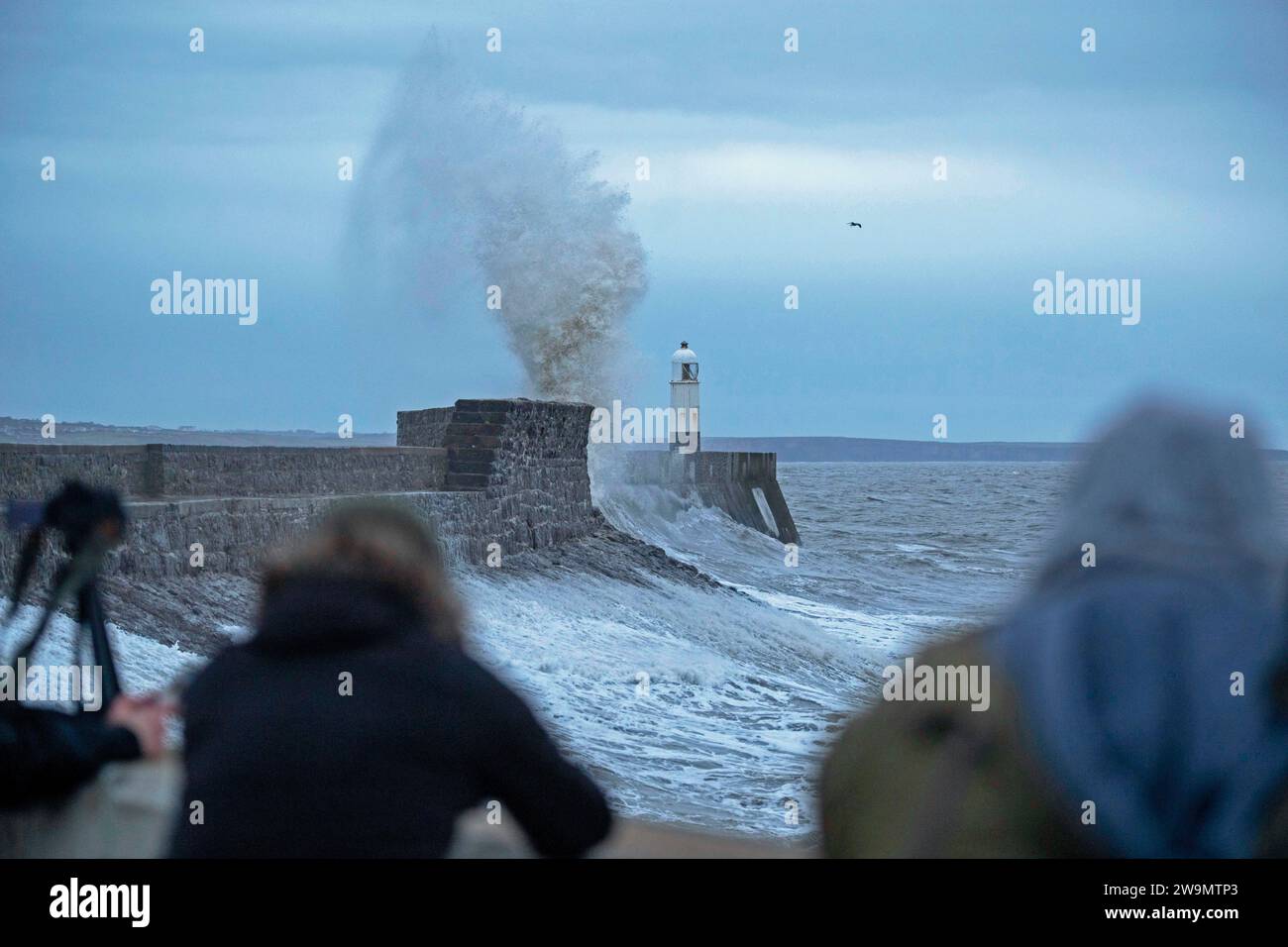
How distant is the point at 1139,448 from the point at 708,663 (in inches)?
459

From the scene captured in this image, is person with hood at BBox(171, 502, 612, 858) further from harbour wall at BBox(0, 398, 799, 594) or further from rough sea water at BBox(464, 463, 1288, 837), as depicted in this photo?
harbour wall at BBox(0, 398, 799, 594)

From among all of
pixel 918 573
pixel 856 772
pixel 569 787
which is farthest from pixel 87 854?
pixel 918 573

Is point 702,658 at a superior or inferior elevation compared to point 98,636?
inferior

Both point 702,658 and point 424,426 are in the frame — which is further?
point 424,426

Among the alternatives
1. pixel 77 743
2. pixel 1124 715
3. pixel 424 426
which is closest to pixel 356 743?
pixel 77 743

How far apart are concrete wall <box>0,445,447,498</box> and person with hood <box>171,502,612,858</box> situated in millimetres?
7026

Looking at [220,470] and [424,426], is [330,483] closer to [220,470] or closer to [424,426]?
[220,470]

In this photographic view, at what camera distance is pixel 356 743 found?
186 centimetres

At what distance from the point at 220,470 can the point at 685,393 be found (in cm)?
2052

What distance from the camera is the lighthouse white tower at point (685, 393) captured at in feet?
101

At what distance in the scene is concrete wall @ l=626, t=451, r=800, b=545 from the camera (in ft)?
89.7

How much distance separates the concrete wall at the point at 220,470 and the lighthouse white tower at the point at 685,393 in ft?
55.6

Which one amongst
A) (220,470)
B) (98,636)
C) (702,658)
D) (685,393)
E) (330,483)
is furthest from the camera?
(685,393)

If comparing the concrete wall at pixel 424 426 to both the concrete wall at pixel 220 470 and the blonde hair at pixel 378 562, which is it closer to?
the concrete wall at pixel 220 470
